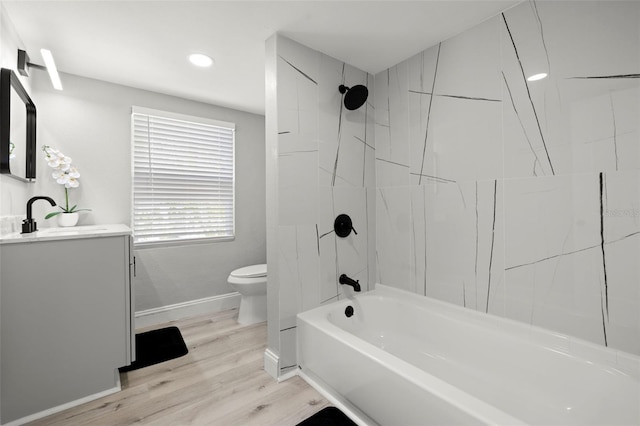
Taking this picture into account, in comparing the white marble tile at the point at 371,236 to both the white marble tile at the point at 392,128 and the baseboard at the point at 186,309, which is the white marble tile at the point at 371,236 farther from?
the baseboard at the point at 186,309

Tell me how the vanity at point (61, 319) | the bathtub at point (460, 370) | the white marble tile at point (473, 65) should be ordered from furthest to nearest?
1. the white marble tile at point (473, 65)
2. the vanity at point (61, 319)
3. the bathtub at point (460, 370)

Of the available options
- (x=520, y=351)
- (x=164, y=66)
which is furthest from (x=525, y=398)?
(x=164, y=66)

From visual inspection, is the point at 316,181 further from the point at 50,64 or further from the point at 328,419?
the point at 50,64

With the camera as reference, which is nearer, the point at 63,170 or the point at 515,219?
the point at 515,219

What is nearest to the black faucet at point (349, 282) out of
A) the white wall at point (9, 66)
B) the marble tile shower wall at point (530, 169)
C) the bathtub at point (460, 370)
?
the bathtub at point (460, 370)

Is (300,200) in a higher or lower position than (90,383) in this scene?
higher

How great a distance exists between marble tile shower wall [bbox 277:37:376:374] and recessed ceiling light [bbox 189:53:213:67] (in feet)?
2.22

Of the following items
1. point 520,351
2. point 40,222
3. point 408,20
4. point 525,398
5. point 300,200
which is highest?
point 408,20

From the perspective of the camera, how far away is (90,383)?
166cm

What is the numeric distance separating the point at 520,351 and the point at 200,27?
2.71 meters

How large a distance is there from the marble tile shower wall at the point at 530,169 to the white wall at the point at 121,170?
1.89 m

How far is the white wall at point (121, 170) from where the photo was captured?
7.56 ft

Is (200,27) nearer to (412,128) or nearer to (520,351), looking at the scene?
(412,128)

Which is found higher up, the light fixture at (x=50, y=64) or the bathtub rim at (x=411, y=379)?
the light fixture at (x=50, y=64)
